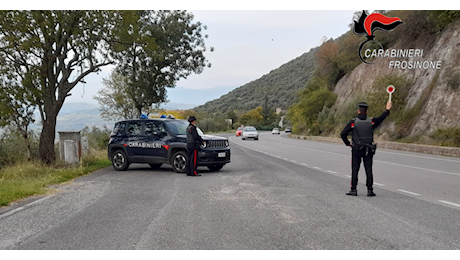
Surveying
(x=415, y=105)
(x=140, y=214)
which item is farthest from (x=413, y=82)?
(x=140, y=214)

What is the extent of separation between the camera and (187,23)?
29.7 meters

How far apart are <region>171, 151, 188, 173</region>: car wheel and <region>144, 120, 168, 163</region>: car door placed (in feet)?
1.41

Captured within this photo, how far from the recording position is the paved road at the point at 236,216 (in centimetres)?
520

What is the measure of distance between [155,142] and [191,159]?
5.97 ft

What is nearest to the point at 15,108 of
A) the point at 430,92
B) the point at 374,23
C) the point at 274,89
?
the point at 430,92

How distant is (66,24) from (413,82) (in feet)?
105

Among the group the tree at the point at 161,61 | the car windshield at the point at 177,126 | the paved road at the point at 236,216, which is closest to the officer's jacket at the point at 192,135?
the car windshield at the point at 177,126

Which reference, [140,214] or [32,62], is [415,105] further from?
[140,214]

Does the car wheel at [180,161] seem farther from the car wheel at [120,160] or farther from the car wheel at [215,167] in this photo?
the car wheel at [120,160]

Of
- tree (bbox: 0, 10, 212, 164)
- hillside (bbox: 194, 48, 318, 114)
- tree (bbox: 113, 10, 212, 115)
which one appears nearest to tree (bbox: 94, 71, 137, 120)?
tree (bbox: 113, 10, 212, 115)

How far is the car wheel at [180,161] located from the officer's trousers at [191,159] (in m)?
0.49

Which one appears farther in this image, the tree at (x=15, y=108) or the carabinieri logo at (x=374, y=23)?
the carabinieri logo at (x=374, y=23)

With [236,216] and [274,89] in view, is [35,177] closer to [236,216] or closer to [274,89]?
[236,216]

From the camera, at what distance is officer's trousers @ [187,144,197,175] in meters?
12.5
